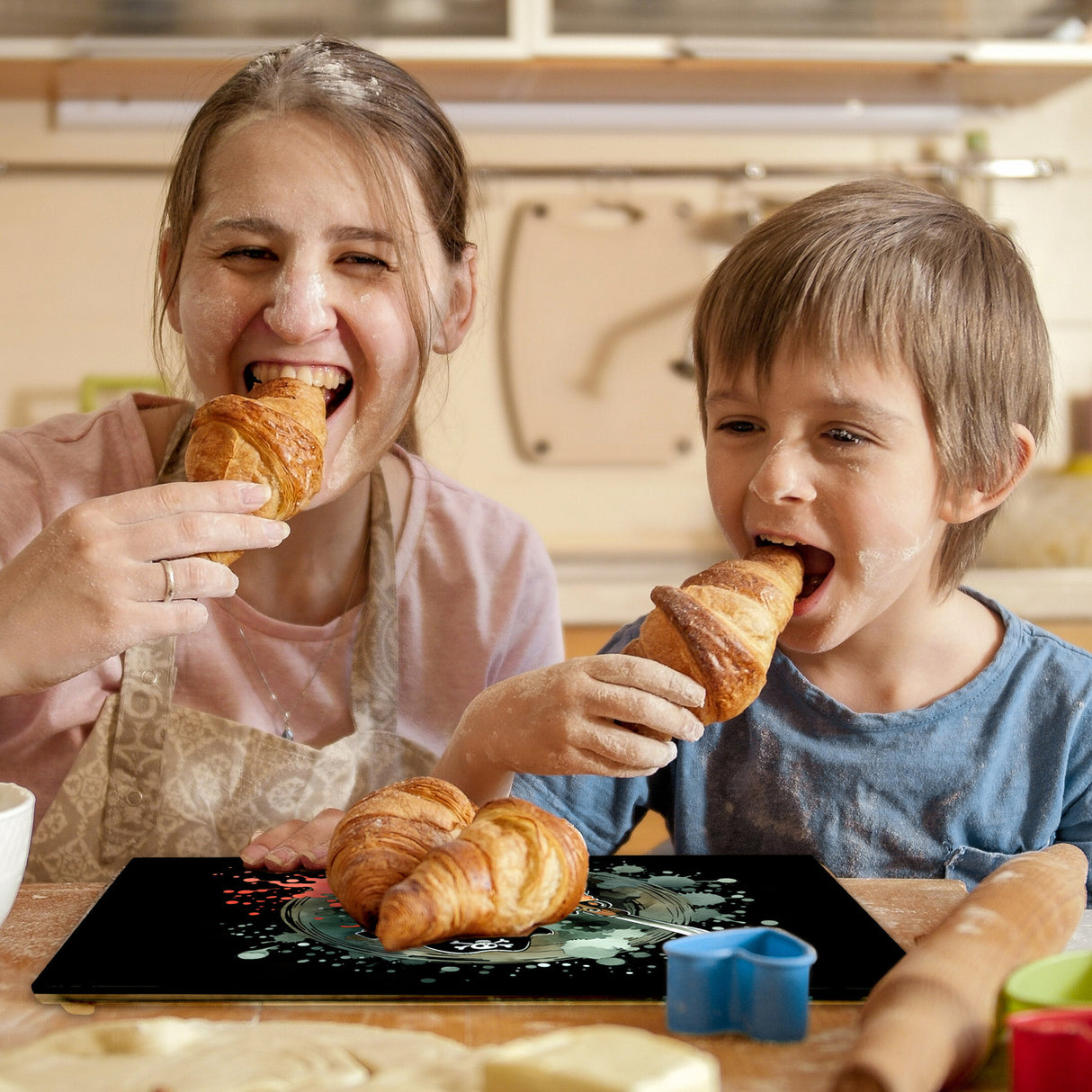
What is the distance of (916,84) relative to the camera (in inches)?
121

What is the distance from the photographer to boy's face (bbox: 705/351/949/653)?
113cm

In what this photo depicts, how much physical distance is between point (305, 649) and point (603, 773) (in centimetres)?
57

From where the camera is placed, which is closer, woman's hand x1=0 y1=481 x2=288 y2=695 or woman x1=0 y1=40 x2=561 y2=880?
woman's hand x1=0 y1=481 x2=288 y2=695

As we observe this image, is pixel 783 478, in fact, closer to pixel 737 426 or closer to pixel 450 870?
pixel 737 426

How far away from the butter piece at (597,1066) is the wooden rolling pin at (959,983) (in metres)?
0.08

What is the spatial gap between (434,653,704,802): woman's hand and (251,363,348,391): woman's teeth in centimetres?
44

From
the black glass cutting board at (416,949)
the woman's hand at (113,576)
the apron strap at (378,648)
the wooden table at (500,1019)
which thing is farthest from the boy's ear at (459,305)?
the wooden table at (500,1019)

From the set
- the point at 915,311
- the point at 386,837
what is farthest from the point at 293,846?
the point at 915,311

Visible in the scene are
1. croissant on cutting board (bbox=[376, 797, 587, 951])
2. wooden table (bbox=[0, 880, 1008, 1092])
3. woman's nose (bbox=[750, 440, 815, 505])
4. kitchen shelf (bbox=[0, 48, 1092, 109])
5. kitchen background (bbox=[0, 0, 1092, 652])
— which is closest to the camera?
wooden table (bbox=[0, 880, 1008, 1092])

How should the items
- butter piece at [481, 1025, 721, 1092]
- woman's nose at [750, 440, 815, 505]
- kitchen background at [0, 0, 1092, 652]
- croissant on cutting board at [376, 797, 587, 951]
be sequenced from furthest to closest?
kitchen background at [0, 0, 1092, 652] → woman's nose at [750, 440, 815, 505] → croissant on cutting board at [376, 797, 587, 951] → butter piece at [481, 1025, 721, 1092]

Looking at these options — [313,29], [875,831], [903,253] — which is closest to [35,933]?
[875,831]

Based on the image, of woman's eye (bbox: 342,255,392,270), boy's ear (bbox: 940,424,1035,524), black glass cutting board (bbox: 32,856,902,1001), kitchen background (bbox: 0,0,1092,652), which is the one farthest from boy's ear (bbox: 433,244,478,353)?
kitchen background (bbox: 0,0,1092,652)

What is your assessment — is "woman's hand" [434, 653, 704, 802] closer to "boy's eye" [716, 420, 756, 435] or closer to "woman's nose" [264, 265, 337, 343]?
"boy's eye" [716, 420, 756, 435]

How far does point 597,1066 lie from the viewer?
540mm
